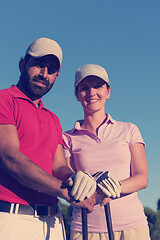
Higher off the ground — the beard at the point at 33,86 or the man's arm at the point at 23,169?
the beard at the point at 33,86

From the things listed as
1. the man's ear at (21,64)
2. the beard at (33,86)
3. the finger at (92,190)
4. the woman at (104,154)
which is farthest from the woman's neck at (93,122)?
the finger at (92,190)

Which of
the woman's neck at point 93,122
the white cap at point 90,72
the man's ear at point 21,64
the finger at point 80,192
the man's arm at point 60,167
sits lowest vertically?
the finger at point 80,192

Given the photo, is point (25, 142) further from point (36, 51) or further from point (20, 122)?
point (36, 51)

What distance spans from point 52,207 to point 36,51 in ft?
6.30

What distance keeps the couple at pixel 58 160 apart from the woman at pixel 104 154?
0.01 metres

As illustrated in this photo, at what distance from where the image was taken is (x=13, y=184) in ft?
11.9

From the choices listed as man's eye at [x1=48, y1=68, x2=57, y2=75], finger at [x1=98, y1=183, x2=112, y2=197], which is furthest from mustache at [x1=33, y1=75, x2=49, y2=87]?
finger at [x1=98, y1=183, x2=112, y2=197]

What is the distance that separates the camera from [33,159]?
381cm

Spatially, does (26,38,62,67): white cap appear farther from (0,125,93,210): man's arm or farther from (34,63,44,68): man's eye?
(0,125,93,210): man's arm

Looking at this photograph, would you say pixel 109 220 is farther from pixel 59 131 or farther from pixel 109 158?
pixel 59 131

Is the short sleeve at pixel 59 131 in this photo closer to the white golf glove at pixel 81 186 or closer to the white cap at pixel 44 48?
the white cap at pixel 44 48

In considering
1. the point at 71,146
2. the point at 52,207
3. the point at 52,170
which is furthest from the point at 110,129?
the point at 52,207

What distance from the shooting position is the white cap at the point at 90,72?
4996 millimetres

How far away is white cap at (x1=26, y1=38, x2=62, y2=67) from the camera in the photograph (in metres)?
4.21
